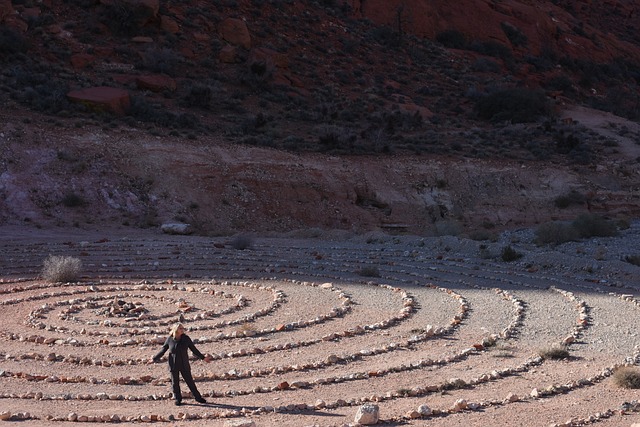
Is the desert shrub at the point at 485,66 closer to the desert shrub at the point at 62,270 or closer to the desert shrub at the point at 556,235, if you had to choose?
the desert shrub at the point at 556,235

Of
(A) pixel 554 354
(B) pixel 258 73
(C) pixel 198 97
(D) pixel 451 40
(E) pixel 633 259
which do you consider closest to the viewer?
(A) pixel 554 354

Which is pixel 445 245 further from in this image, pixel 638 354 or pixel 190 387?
pixel 190 387

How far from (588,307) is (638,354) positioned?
3.57 m

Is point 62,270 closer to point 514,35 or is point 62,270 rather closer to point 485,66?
point 485,66

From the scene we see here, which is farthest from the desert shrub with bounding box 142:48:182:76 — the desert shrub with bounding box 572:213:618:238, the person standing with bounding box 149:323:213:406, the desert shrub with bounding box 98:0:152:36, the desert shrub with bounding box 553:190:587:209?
the person standing with bounding box 149:323:213:406

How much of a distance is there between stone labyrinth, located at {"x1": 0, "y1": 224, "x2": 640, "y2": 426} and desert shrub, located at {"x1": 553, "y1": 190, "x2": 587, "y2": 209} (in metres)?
12.6

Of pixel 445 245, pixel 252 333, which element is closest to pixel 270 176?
pixel 445 245

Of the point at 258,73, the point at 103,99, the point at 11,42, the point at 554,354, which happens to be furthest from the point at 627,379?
the point at 258,73

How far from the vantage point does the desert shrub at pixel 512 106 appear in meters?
47.8

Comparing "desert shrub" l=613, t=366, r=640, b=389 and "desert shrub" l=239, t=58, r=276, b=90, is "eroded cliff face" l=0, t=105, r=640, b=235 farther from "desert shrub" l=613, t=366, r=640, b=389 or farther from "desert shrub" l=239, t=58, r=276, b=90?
"desert shrub" l=613, t=366, r=640, b=389

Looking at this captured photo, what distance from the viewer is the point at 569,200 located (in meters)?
34.9

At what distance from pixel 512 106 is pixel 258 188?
72.2 ft

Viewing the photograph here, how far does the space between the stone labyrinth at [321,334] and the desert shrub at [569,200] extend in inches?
494

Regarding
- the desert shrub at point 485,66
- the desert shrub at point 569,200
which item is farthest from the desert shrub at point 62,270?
the desert shrub at point 485,66
